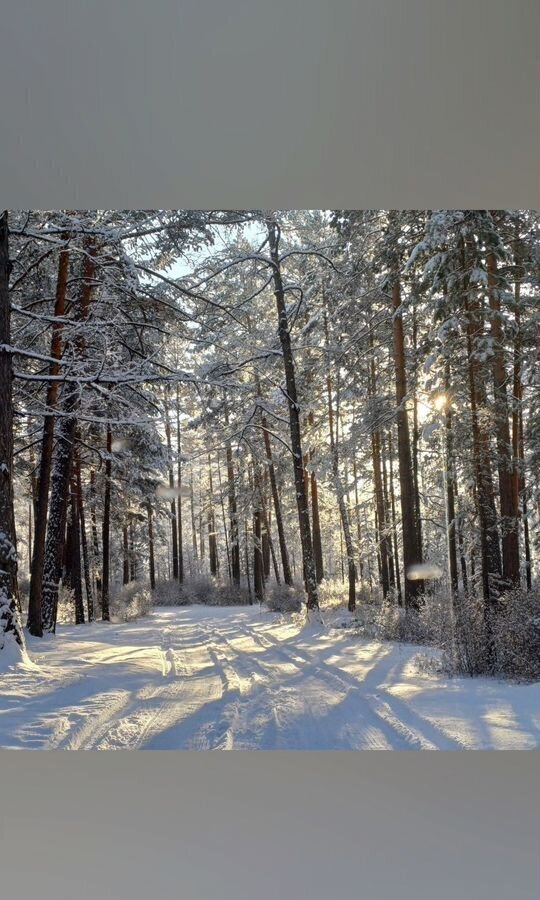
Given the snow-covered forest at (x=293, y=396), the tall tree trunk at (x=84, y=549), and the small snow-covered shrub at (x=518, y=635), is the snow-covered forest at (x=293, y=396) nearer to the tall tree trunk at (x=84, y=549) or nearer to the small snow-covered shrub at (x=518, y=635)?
the small snow-covered shrub at (x=518, y=635)

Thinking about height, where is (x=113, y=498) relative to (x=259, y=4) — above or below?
below

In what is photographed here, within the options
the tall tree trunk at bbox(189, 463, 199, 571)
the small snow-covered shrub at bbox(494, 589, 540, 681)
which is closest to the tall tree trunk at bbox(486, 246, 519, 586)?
the small snow-covered shrub at bbox(494, 589, 540, 681)

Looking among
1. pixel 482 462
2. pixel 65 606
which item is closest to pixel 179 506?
pixel 65 606

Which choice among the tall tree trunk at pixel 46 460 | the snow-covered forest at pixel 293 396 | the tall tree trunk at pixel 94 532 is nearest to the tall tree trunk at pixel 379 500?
the snow-covered forest at pixel 293 396

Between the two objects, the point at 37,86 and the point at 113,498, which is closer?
the point at 37,86

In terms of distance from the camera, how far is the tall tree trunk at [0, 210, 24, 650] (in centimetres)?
458

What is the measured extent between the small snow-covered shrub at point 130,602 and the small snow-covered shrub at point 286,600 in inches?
34.1

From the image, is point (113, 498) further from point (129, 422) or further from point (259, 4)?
point (259, 4)

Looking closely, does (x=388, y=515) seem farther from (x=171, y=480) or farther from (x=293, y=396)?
(x=171, y=480)

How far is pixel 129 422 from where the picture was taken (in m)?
4.96

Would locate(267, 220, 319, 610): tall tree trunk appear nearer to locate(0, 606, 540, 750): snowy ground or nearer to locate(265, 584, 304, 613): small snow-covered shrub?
locate(265, 584, 304, 613): small snow-covered shrub

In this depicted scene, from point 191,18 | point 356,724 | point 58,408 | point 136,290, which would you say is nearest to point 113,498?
point 58,408

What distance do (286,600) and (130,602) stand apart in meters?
1.13

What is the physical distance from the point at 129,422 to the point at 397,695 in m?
2.42
